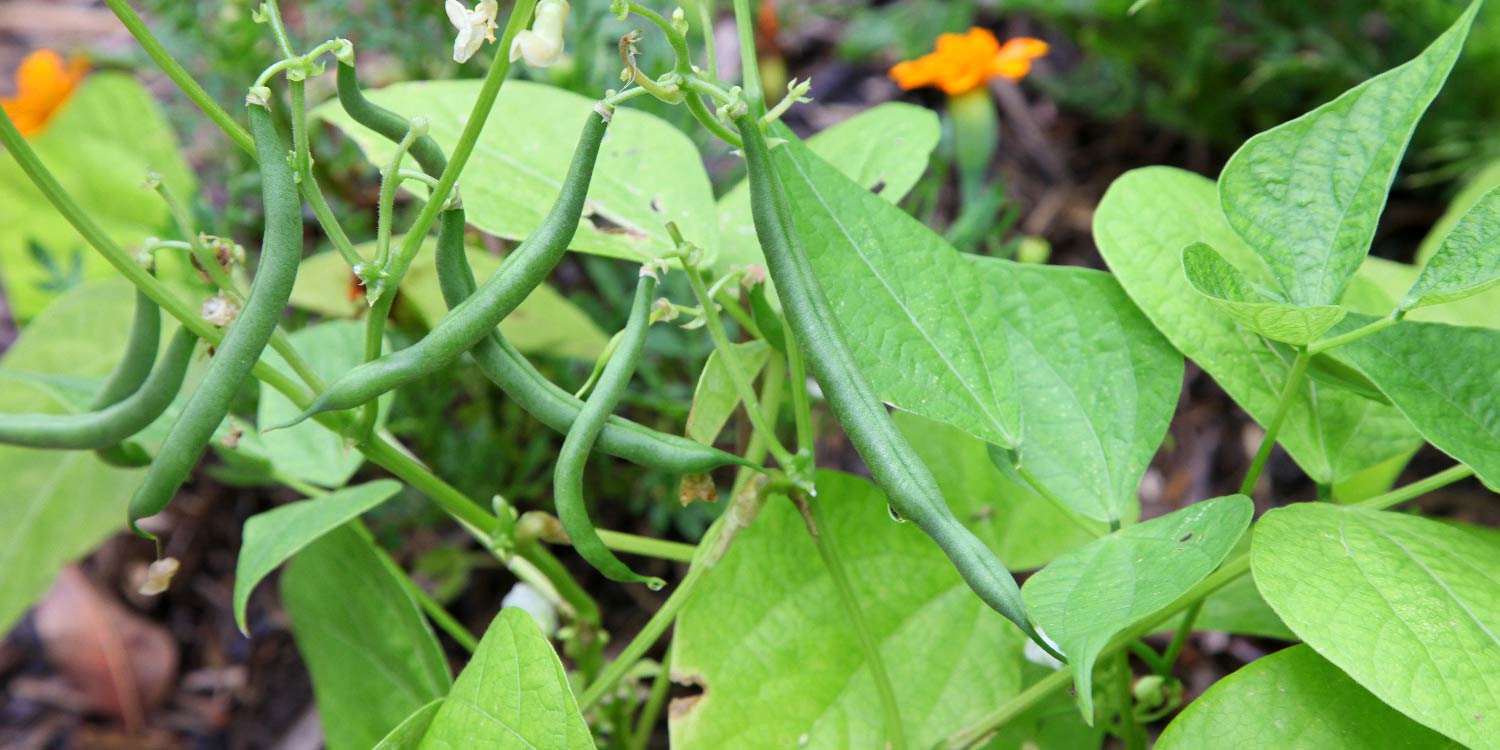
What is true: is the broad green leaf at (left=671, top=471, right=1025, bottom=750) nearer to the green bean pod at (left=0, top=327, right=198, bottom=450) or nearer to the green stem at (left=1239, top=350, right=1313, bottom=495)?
the green stem at (left=1239, top=350, right=1313, bottom=495)

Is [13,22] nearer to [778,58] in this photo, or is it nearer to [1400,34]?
[778,58]

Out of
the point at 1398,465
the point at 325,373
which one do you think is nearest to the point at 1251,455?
the point at 1398,465

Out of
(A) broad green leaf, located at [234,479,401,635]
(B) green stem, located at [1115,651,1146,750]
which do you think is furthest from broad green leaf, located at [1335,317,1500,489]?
(A) broad green leaf, located at [234,479,401,635]

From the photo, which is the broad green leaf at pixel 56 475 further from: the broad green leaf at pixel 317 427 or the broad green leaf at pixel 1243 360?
the broad green leaf at pixel 1243 360

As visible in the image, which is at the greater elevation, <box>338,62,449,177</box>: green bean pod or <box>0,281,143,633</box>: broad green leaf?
<box>338,62,449,177</box>: green bean pod

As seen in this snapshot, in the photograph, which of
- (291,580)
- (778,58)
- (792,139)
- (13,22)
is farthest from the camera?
(13,22)

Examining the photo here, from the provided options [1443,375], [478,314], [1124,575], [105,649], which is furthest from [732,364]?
[105,649]

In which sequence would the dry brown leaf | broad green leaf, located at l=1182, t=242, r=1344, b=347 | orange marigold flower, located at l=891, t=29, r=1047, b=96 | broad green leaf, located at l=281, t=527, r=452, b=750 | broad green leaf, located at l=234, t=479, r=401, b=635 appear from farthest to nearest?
the dry brown leaf
orange marigold flower, located at l=891, t=29, r=1047, b=96
broad green leaf, located at l=281, t=527, r=452, b=750
broad green leaf, located at l=234, t=479, r=401, b=635
broad green leaf, located at l=1182, t=242, r=1344, b=347
